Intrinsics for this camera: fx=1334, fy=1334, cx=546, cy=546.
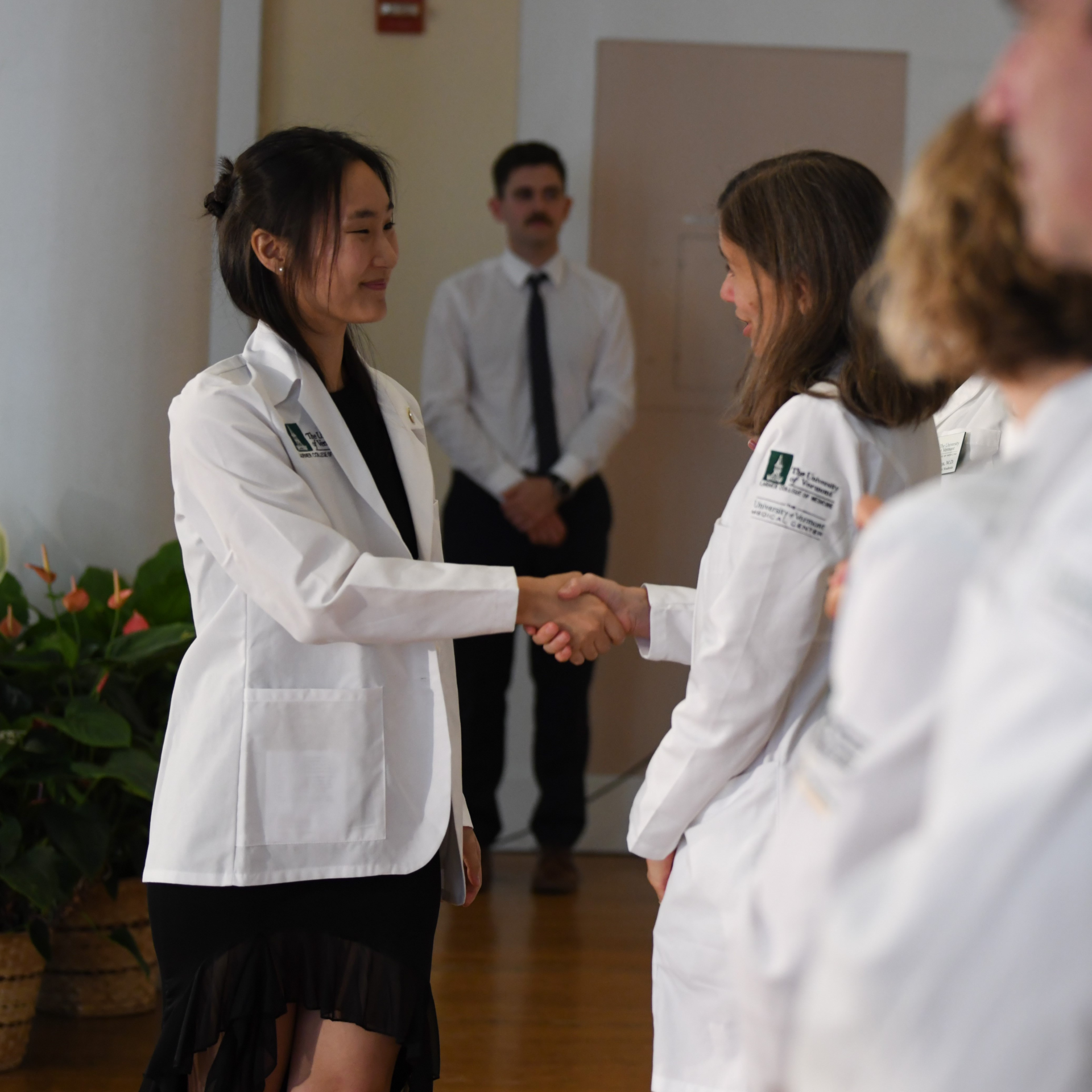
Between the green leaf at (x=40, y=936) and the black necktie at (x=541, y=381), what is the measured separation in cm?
218

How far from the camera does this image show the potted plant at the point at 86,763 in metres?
2.61

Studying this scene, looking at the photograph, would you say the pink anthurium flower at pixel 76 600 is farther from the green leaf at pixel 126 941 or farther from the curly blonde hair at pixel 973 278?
the curly blonde hair at pixel 973 278

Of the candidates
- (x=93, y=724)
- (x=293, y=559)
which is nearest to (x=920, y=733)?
(x=293, y=559)

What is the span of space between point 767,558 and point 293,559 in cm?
59

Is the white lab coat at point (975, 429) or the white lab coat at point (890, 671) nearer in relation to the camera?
the white lab coat at point (890, 671)

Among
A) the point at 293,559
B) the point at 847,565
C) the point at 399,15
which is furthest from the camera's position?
the point at 399,15

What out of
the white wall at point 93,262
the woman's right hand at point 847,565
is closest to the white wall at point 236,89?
the white wall at point 93,262

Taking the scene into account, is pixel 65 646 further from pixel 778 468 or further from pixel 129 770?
pixel 778 468

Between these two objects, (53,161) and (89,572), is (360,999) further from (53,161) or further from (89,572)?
(53,161)

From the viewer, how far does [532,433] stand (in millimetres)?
4379

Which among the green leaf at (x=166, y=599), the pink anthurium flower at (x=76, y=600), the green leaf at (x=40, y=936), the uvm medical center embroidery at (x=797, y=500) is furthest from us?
the green leaf at (x=166, y=599)

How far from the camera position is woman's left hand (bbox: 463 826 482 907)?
6.23 feet

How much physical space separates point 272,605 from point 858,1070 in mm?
1156

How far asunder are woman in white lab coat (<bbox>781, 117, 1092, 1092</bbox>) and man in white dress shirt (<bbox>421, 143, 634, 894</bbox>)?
3.36 meters
